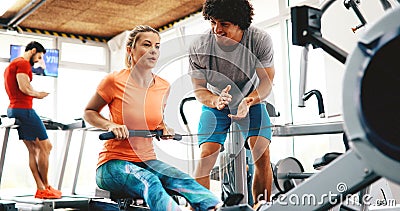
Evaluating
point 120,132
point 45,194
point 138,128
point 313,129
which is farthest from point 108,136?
point 45,194

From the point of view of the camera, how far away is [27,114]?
4062 mm

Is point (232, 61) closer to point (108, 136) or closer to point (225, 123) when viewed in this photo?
point (225, 123)

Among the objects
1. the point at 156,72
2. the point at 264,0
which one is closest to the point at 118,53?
the point at 264,0

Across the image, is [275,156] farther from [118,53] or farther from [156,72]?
[118,53]

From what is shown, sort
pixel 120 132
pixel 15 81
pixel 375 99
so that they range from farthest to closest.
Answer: pixel 15 81 → pixel 120 132 → pixel 375 99

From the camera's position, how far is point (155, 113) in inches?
86.4

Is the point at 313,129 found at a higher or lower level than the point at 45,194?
higher

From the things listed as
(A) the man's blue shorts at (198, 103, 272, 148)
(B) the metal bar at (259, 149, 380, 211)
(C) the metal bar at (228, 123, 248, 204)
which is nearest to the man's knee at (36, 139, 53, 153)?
(A) the man's blue shorts at (198, 103, 272, 148)

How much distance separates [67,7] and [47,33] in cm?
134

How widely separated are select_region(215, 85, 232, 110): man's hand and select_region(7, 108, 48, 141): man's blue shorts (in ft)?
8.20

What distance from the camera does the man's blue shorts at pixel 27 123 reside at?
405 centimetres

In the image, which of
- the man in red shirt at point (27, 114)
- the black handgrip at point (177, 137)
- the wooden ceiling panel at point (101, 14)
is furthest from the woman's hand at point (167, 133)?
the wooden ceiling panel at point (101, 14)

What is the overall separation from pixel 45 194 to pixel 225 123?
2578 mm

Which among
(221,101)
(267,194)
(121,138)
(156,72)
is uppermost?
(156,72)
